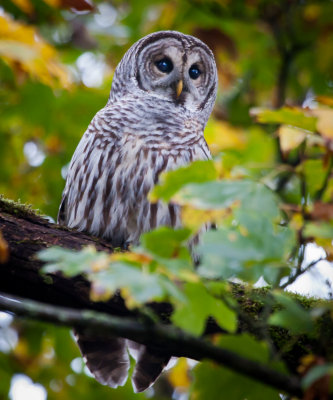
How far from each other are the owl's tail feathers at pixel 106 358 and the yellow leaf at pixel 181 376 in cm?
152

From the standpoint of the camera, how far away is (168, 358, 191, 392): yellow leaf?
5.13 metres

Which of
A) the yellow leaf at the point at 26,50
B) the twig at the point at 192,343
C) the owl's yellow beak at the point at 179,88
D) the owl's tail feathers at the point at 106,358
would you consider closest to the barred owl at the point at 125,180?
the owl's tail feathers at the point at 106,358

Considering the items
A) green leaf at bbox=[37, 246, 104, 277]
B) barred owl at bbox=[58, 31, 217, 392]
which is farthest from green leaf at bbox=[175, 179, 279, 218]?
barred owl at bbox=[58, 31, 217, 392]

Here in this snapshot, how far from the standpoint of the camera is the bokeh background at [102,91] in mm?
4613

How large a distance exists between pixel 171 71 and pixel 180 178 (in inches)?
111

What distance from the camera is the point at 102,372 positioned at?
3729 millimetres

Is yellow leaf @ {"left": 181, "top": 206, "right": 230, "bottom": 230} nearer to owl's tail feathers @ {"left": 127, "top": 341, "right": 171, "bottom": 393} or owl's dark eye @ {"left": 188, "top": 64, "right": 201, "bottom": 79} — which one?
owl's tail feathers @ {"left": 127, "top": 341, "right": 171, "bottom": 393}

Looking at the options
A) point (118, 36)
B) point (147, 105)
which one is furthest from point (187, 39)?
point (118, 36)

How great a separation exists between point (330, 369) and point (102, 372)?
7.90 ft

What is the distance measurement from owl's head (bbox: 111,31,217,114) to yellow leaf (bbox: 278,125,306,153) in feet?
7.77

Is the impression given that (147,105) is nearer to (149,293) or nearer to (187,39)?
(187,39)

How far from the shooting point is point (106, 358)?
373 centimetres

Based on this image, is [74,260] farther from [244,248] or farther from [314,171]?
[314,171]

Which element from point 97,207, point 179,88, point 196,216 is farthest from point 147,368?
point 196,216
